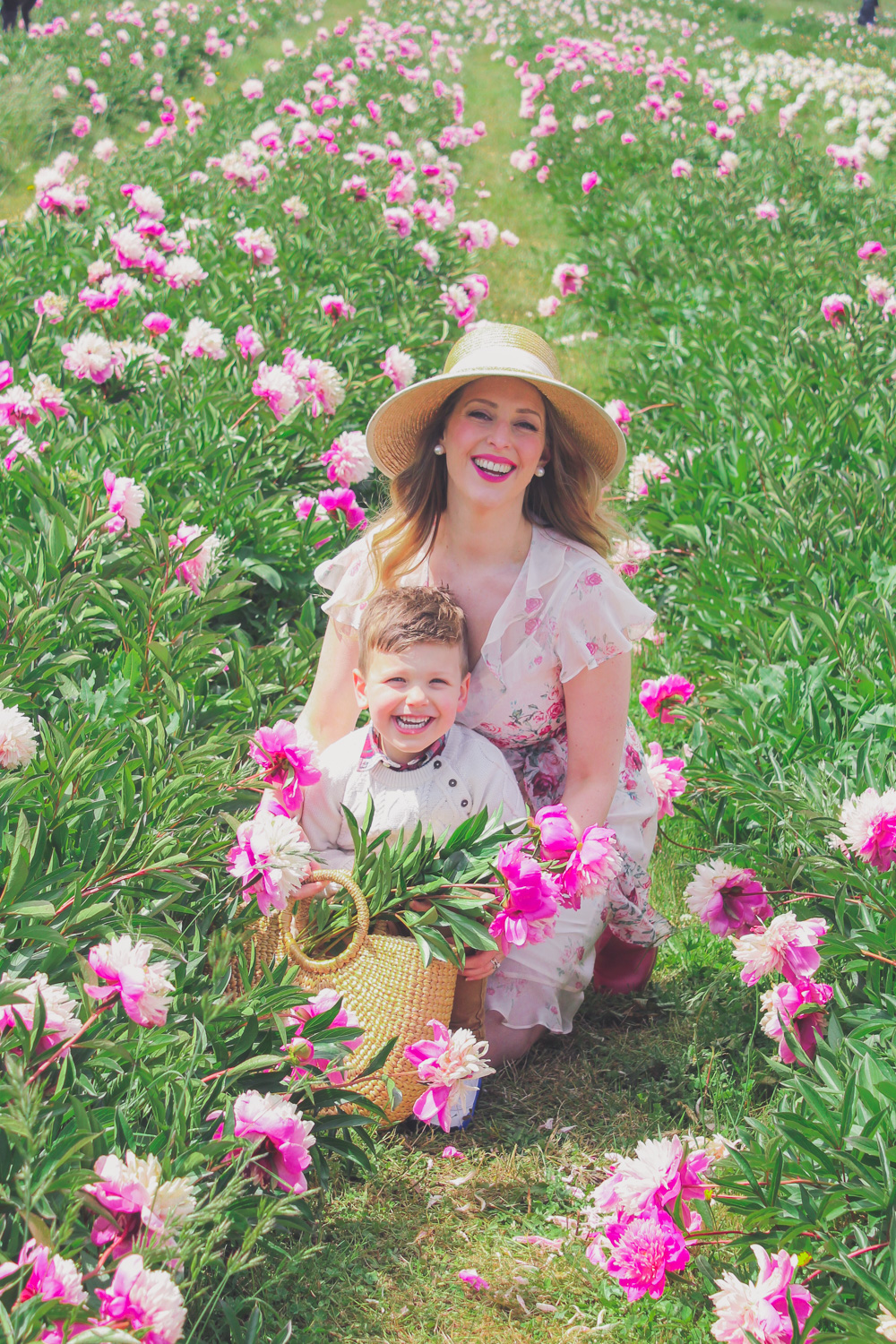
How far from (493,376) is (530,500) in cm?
38

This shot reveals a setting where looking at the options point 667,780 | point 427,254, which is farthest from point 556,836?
point 427,254

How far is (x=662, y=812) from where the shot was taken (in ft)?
10.8

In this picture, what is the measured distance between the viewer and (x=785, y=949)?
2.28 metres

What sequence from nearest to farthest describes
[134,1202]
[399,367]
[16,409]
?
[134,1202] → [16,409] → [399,367]

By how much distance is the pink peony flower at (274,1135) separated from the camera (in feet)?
6.05

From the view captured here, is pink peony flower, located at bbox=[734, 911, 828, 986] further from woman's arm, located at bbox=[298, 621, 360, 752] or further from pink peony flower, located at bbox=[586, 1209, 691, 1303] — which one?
woman's arm, located at bbox=[298, 621, 360, 752]

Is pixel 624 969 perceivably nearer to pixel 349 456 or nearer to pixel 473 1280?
pixel 473 1280

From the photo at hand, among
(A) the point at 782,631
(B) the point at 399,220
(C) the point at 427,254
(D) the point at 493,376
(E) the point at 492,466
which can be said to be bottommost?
(C) the point at 427,254

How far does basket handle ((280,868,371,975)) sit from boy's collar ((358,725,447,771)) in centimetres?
36

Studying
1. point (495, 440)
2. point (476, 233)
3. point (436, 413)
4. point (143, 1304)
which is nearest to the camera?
point (143, 1304)

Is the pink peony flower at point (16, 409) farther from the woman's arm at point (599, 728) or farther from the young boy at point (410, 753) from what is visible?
the woman's arm at point (599, 728)

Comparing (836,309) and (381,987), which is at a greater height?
(381,987)

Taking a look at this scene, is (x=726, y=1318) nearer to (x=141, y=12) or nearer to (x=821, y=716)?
(x=821, y=716)

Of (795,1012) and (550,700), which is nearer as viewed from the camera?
(795,1012)
